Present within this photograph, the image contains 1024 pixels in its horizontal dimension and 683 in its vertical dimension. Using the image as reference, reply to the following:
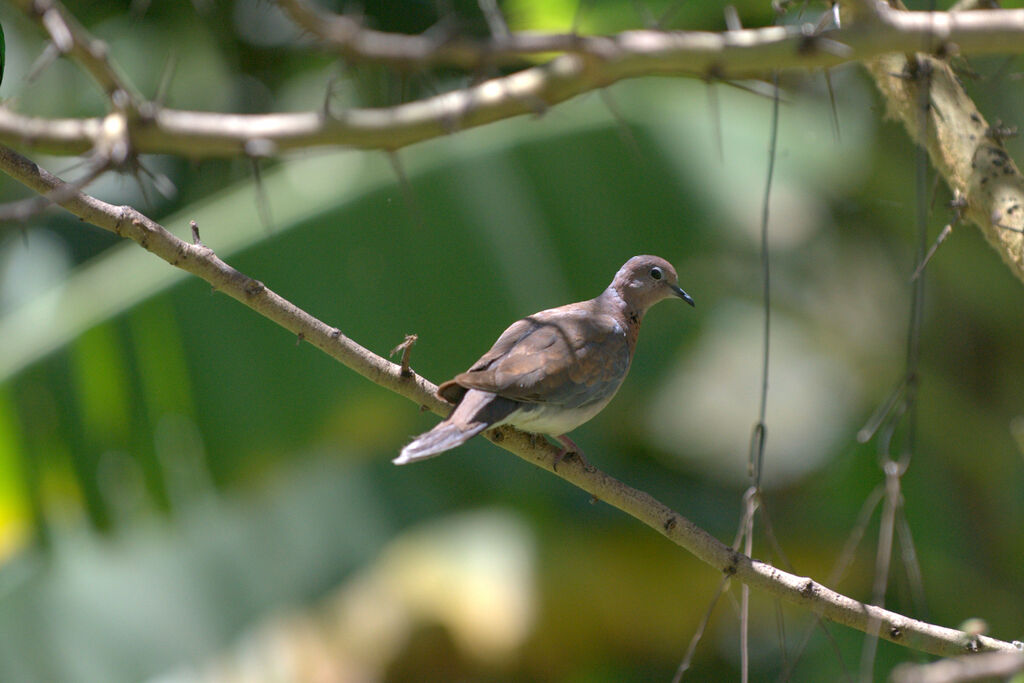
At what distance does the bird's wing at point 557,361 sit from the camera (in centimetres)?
344

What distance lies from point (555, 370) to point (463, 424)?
0.57 meters

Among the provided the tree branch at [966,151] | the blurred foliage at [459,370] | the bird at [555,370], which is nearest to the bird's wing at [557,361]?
the bird at [555,370]

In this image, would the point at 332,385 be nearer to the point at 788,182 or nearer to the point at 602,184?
the point at 602,184

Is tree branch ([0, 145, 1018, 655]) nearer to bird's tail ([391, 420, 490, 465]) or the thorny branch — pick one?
bird's tail ([391, 420, 490, 465])

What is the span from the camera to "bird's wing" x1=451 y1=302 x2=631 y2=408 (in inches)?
135

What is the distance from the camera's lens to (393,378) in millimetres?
3051

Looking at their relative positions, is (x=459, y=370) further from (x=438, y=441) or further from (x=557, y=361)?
(x=438, y=441)

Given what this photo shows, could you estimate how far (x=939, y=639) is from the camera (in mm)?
2912

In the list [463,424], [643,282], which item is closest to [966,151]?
[643,282]

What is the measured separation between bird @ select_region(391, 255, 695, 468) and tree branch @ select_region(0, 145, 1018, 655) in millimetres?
207

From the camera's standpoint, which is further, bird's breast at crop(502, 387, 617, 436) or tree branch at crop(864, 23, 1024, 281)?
bird's breast at crop(502, 387, 617, 436)

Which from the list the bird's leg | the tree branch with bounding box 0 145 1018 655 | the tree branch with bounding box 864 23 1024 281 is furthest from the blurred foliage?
the tree branch with bounding box 0 145 1018 655

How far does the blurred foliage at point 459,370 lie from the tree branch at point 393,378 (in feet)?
7.76

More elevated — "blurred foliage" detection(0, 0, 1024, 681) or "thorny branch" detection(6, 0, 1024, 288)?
"thorny branch" detection(6, 0, 1024, 288)
